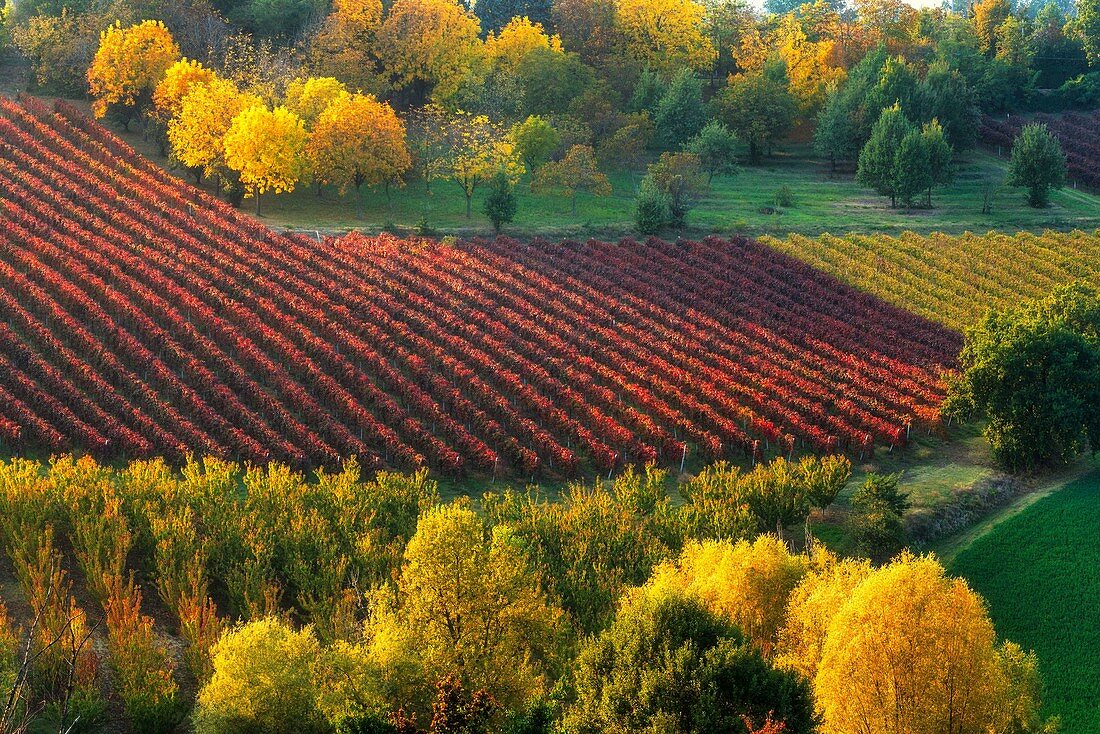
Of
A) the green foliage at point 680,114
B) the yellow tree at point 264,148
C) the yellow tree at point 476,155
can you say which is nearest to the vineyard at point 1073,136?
the green foliage at point 680,114

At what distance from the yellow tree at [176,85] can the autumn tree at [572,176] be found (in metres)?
21.0

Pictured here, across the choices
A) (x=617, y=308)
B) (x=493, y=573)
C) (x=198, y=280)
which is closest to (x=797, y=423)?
(x=617, y=308)

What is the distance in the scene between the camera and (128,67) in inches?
2945

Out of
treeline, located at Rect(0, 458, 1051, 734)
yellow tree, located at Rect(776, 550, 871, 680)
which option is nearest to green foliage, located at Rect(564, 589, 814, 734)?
treeline, located at Rect(0, 458, 1051, 734)

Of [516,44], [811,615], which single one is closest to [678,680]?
[811,615]

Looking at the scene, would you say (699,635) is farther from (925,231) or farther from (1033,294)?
(925,231)

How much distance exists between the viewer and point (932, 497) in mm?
44188

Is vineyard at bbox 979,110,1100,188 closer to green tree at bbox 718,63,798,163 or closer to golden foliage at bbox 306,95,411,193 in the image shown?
green tree at bbox 718,63,798,163

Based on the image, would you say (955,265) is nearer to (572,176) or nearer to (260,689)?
(572,176)

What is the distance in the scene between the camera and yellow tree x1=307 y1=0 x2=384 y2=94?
8106 cm

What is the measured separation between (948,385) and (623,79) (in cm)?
5228

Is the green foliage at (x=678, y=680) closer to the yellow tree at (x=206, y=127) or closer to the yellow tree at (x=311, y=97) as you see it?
the yellow tree at (x=206, y=127)

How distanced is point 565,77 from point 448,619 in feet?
219

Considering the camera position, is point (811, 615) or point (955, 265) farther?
point (955, 265)
